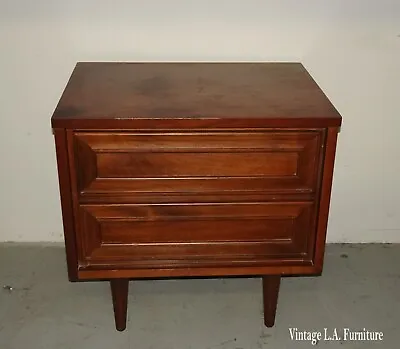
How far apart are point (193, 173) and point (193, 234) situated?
0.48ft

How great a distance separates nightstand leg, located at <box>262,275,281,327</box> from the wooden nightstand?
0.10 metres

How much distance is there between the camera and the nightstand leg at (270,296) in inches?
57.1

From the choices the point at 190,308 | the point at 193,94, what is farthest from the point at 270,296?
the point at 193,94

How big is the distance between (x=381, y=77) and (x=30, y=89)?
2.94 feet

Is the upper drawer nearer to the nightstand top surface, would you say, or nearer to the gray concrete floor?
the nightstand top surface

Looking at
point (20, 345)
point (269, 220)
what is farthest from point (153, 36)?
point (20, 345)

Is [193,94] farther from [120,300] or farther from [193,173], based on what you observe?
[120,300]

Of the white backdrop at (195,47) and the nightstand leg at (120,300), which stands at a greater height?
the white backdrop at (195,47)

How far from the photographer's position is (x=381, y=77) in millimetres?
1602

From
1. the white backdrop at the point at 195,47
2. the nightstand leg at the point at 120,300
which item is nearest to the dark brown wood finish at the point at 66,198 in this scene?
the nightstand leg at the point at 120,300

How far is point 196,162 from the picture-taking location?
3.97 feet

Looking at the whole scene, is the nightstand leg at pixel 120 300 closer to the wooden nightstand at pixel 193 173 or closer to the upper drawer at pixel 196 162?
the wooden nightstand at pixel 193 173

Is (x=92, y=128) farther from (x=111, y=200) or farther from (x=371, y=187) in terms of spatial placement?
(x=371, y=187)

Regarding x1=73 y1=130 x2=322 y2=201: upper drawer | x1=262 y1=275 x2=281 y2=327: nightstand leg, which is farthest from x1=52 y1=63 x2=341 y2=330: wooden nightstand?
x1=262 y1=275 x2=281 y2=327: nightstand leg
